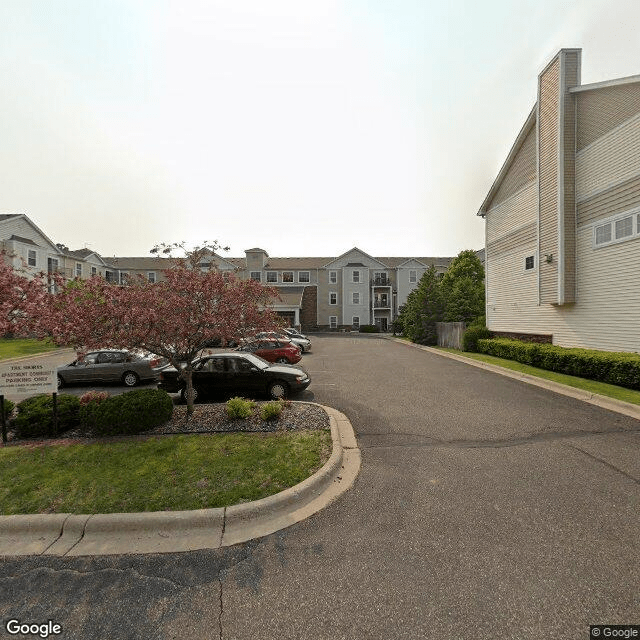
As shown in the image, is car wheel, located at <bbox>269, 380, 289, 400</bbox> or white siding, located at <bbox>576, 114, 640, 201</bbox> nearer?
car wheel, located at <bbox>269, 380, 289, 400</bbox>

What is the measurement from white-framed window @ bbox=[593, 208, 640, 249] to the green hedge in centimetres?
442

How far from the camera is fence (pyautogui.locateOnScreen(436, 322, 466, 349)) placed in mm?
22330

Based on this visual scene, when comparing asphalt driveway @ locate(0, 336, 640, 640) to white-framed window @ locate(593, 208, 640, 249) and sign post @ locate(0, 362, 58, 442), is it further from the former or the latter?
white-framed window @ locate(593, 208, 640, 249)

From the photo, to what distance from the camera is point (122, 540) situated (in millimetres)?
3428

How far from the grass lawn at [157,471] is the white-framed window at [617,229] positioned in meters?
13.9

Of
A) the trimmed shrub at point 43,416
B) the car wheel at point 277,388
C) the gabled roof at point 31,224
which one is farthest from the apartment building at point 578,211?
the gabled roof at point 31,224

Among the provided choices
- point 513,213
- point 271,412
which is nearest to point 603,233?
point 513,213

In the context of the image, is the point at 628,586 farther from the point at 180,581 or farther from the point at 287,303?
the point at 287,303

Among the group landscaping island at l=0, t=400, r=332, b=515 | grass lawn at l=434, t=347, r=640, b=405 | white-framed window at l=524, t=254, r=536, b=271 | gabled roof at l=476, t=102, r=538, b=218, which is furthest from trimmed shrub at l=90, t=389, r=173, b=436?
gabled roof at l=476, t=102, r=538, b=218

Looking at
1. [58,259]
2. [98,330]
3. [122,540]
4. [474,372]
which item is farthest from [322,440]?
[58,259]

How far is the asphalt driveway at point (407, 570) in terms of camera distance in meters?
2.46

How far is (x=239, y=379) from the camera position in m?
9.06

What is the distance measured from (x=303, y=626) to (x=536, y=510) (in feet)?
10.2

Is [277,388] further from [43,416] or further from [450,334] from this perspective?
[450,334]
